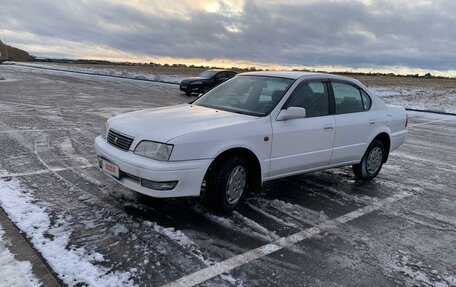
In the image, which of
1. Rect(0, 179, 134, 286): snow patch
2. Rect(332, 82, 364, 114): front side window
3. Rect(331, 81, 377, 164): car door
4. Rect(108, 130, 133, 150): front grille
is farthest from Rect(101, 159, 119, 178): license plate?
Rect(332, 82, 364, 114): front side window

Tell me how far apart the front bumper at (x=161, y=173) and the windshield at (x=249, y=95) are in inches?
46.7

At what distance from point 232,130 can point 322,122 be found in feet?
5.27

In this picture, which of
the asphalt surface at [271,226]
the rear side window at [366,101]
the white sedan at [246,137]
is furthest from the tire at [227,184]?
the rear side window at [366,101]

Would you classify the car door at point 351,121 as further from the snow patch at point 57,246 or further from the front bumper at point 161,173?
the snow patch at point 57,246

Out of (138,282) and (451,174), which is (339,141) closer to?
(451,174)

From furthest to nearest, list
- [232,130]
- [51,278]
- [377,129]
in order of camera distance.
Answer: [377,129], [232,130], [51,278]

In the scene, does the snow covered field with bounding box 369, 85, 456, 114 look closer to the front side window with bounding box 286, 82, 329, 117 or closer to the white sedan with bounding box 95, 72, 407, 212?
the white sedan with bounding box 95, 72, 407, 212

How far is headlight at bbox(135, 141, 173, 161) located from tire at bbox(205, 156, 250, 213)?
0.60 metres

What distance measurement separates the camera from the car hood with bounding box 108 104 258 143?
4.30 meters

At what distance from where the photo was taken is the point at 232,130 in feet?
14.9

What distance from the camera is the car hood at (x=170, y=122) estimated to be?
4297 mm

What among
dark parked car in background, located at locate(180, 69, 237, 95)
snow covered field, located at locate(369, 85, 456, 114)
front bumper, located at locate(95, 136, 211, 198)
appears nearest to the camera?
front bumper, located at locate(95, 136, 211, 198)

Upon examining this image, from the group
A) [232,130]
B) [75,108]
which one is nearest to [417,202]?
[232,130]

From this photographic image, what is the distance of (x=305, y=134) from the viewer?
17.4ft
